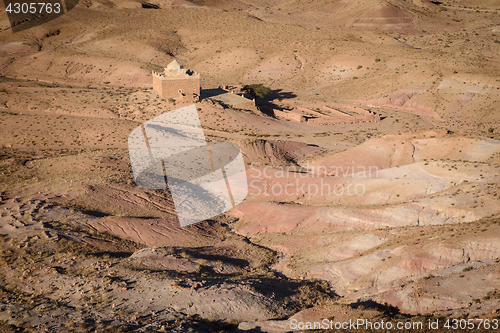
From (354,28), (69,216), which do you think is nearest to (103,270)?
(69,216)

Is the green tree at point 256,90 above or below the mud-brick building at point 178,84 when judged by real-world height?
below

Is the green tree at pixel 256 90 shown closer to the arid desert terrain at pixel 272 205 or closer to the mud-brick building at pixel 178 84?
the arid desert terrain at pixel 272 205

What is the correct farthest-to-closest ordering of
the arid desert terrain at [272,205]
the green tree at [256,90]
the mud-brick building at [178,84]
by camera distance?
the green tree at [256,90], the mud-brick building at [178,84], the arid desert terrain at [272,205]

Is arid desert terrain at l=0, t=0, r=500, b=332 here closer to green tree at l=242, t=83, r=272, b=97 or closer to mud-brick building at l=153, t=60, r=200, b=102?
mud-brick building at l=153, t=60, r=200, b=102

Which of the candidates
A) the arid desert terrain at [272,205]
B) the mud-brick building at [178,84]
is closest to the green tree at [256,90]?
the arid desert terrain at [272,205]

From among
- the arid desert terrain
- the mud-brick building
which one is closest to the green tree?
the arid desert terrain

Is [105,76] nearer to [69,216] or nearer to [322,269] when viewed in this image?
[69,216]
